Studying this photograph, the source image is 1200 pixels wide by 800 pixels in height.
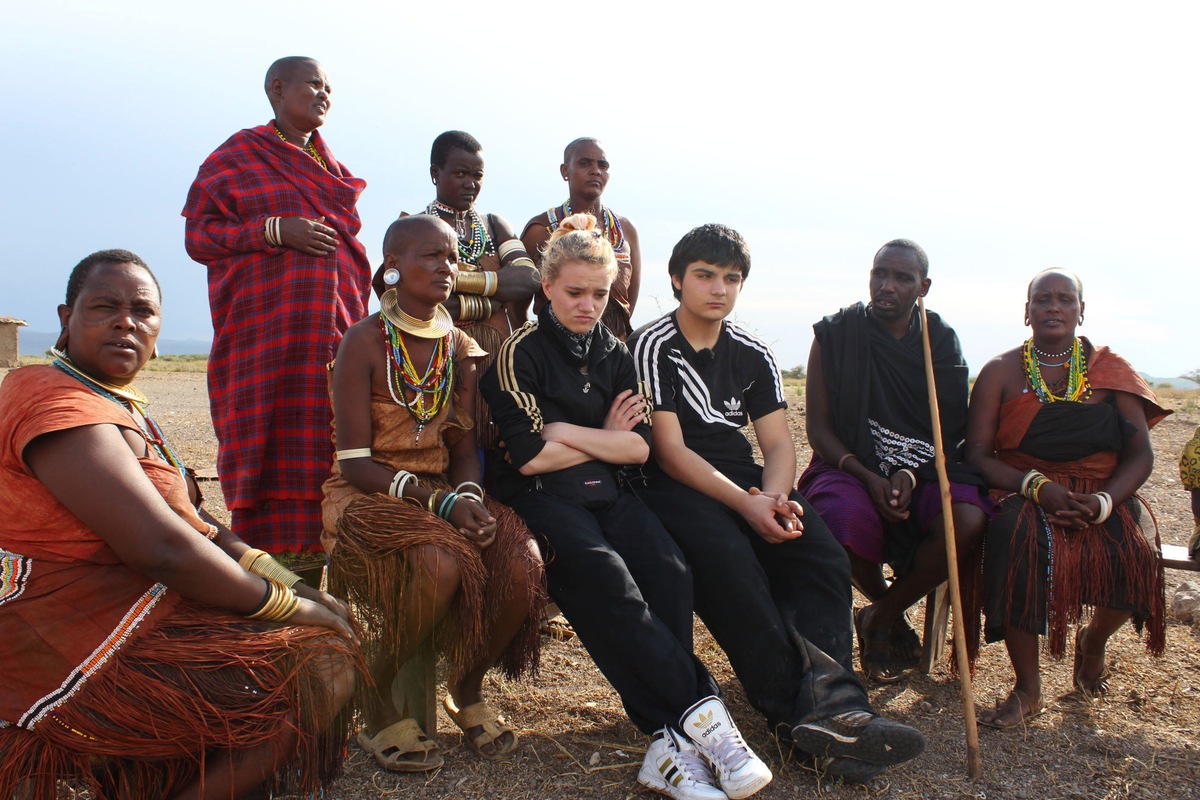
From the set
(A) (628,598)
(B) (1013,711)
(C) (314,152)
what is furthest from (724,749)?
(C) (314,152)

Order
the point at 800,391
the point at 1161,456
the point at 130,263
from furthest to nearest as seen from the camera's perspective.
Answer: the point at 800,391
the point at 1161,456
the point at 130,263

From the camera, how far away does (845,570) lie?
384 centimetres

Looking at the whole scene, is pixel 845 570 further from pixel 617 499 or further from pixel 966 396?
→ pixel 966 396

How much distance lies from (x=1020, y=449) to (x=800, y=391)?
1149cm

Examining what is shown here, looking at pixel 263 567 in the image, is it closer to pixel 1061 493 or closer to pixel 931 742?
pixel 931 742

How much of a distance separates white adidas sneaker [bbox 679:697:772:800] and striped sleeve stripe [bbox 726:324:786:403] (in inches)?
62.4

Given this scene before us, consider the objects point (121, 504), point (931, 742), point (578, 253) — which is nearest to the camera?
point (121, 504)

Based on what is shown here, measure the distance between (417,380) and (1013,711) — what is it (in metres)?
2.84

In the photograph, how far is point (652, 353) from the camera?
4.20 m

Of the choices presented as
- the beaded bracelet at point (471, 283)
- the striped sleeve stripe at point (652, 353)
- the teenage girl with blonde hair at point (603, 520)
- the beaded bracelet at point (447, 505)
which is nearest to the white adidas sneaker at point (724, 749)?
the teenage girl with blonde hair at point (603, 520)

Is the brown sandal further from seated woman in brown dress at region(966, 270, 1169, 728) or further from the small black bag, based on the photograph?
the small black bag

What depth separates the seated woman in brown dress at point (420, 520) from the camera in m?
3.34

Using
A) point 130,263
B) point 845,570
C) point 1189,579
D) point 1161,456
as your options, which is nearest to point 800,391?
point 1161,456

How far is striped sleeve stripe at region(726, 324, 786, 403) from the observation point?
4.34 metres
